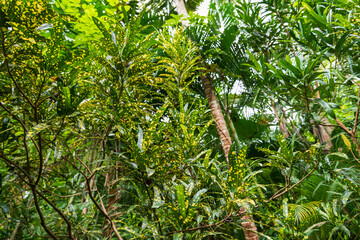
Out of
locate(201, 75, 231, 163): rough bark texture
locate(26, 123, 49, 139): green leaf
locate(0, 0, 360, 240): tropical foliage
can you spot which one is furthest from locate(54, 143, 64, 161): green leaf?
locate(201, 75, 231, 163): rough bark texture

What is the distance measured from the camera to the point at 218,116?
232 centimetres

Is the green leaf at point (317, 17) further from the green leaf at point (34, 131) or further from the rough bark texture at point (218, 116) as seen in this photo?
the green leaf at point (34, 131)

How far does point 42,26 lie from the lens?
3.01 ft

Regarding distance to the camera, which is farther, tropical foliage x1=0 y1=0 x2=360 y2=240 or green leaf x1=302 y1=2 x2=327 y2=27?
green leaf x1=302 y1=2 x2=327 y2=27

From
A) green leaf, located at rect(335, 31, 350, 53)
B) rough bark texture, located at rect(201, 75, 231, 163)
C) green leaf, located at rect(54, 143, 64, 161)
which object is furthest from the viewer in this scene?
rough bark texture, located at rect(201, 75, 231, 163)

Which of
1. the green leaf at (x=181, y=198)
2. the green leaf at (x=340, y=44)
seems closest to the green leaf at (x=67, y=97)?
the green leaf at (x=181, y=198)

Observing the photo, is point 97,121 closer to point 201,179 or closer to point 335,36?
point 201,179

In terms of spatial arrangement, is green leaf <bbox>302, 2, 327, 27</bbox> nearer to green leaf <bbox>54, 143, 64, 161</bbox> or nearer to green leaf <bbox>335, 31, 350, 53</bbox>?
green leaf <bbox>335, 31, 350, 53</bbox>

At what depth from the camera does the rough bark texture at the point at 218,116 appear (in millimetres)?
2188

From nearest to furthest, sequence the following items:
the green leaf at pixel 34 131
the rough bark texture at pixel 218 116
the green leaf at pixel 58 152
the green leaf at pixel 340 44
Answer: the green leaf at pixel 34 131, the green leaf at pixel 58 152, the green leaf at pixel 340 44, the rough bark texture at pixel 218 116

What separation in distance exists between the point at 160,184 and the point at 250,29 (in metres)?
2.20

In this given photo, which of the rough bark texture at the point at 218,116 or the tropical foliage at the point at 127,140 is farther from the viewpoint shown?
the rough bark texture at the point at 218,116

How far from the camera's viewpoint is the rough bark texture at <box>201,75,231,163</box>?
2.19 m

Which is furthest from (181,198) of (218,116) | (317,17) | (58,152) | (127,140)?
(317,17)
